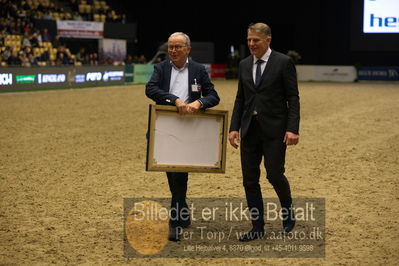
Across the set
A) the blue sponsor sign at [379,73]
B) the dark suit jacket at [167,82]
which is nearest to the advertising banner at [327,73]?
the blue sponsor sign at [379,73]

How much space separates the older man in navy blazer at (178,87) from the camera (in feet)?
17.5

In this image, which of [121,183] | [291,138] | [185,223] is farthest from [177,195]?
[121,183]

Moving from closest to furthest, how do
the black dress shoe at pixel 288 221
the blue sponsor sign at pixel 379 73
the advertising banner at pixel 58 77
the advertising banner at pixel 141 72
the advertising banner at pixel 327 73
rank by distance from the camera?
the black dress shoe at pixel 288 221, the advertising banner at pixel 58 77, the advertising banner at pixel 141 72, the blue sponsor sign at pixel 379 73, the advertising banner at pixel 327 73

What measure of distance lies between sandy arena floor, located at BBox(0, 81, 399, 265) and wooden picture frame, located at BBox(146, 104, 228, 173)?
2.78ft

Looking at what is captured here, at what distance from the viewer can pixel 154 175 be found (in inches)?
343

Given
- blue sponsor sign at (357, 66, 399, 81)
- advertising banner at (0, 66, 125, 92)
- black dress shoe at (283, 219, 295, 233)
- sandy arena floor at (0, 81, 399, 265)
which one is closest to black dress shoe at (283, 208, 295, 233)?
black dress shoe at (283, 219, 295, 233)

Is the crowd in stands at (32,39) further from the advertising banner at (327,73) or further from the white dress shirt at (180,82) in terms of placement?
the white dress shirt at (180,82)

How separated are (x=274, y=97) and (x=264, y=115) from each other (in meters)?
0.18

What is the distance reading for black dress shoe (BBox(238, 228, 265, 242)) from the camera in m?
5.39

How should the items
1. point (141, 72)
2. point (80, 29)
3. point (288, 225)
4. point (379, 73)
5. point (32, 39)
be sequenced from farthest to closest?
point (379, 73)
point (141, 72)
point (80, 29)
point (32, 39)
point (288, 225)

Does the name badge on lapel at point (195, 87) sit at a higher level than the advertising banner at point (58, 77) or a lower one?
higher

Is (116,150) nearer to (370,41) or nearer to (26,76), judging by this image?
(26,76)

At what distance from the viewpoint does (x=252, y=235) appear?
17.8 ft

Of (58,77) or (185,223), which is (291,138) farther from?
(58,77)
